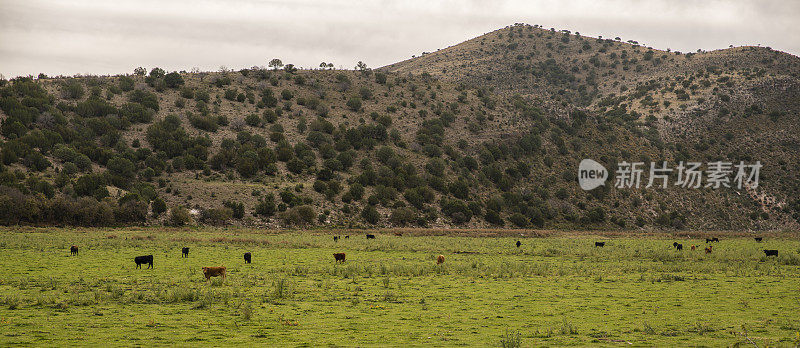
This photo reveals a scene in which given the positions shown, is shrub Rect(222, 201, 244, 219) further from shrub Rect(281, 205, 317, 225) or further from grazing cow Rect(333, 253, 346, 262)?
grazing cow Rect(333, 253, 346, 262)

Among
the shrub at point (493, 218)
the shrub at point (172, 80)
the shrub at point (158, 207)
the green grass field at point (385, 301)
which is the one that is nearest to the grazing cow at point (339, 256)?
the green grass field at point (385, 301)

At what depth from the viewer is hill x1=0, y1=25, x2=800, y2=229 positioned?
230 ft

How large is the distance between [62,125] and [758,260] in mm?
82104

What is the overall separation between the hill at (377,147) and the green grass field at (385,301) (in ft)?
100

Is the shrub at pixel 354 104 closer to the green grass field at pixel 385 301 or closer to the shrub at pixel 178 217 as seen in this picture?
the shrub at pixel 178 217

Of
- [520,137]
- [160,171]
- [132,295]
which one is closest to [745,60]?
[520,137]

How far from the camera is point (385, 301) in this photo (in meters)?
21.1

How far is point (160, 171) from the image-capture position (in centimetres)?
7619

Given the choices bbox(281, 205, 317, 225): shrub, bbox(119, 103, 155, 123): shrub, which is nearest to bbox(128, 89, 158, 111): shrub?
bbox(119, 103, 155, 123): shrub

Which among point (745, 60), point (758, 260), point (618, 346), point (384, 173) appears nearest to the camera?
point (618, 346)

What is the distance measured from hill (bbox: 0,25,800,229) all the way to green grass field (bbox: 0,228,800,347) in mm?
30613

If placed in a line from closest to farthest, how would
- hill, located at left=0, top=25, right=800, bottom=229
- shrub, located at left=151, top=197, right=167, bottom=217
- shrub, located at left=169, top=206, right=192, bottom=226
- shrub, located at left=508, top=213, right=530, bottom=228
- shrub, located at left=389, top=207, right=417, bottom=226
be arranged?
shrub, located at left=169, top=206, right=192, bottom=226 < shrub, located at left=151, top=197, right=167, bottom=217 < hill, located at left=0, top=25, right=800, bottom=229 < shrub, located at left=389, top=207, right=417, bottom=226 < shrub, located at left=508, top=213, right=530, bottom=228

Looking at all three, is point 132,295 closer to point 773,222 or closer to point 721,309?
point 721,309

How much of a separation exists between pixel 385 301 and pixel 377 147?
78026 mm
